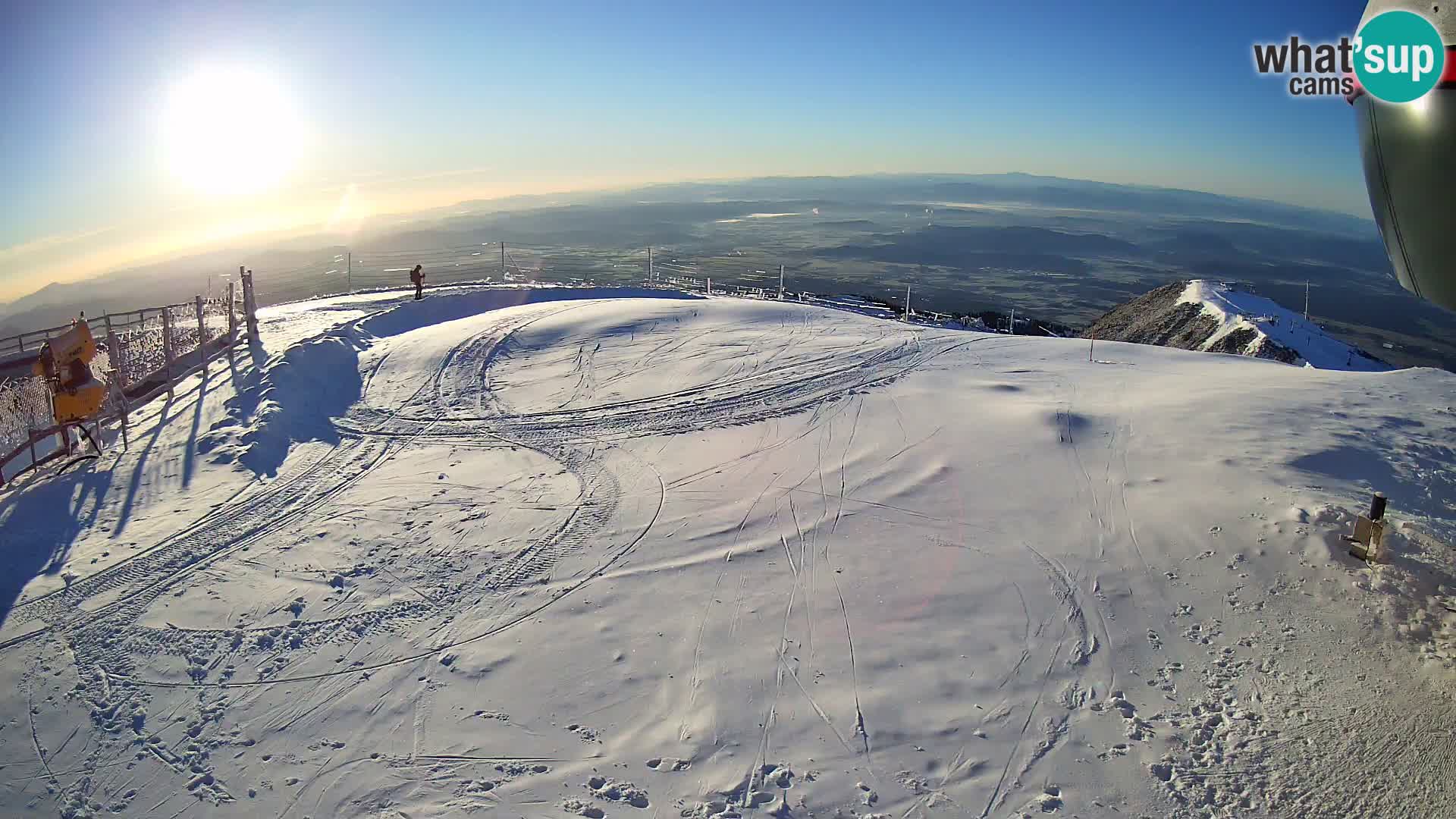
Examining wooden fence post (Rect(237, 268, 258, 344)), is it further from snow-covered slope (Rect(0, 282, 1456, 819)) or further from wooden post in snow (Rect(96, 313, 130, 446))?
snow-covered slope (Rect(0, 282, 1456, 819))

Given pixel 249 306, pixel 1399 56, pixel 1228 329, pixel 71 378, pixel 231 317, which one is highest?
pixel 1399 56

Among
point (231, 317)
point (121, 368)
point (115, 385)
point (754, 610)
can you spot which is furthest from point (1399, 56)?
point (121, 368)

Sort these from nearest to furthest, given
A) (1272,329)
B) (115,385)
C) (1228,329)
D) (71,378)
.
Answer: (71,378), (115,385), (1272,329), (1228,329)

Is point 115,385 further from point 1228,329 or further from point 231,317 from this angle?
point 1228,329

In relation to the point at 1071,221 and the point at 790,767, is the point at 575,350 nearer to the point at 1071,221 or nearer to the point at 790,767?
the point at 790,767

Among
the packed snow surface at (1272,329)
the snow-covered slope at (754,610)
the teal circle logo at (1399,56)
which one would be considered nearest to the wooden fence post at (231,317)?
the snow-covered slope at (754,610)

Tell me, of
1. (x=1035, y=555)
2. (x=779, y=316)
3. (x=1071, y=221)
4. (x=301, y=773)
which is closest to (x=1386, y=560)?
(x=1035, y=555)
